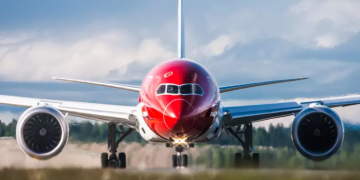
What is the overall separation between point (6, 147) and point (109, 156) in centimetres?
384

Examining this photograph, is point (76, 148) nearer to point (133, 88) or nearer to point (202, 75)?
point (133, 88)

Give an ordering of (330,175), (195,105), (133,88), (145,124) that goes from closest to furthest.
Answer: (330,175) < (195,105) < (145,124) < (133,88)

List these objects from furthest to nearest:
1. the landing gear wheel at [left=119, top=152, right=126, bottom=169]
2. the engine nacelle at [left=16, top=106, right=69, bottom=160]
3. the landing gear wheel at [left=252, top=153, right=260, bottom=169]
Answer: the landing gear wheel at [left=119, top=152, right=126, bottom=169], the landing gear wheel at [left=252, top=153, right=260, bottom=169], the engine nacelle at [left=16, top=106, right=69, bottom=160]

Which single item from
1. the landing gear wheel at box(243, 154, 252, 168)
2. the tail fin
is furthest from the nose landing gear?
the tail fin

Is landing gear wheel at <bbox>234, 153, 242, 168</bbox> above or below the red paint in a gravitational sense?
below

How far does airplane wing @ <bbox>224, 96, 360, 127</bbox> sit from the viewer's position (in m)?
26.8

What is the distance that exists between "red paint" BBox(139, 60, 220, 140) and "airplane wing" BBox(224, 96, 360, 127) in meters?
2.44

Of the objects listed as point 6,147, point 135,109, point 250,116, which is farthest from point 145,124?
point 6,147

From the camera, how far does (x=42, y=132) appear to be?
2483 cm

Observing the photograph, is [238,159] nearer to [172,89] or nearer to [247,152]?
[247,152]

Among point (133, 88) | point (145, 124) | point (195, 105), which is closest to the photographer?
point (195, 105)

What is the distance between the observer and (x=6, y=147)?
28.7m

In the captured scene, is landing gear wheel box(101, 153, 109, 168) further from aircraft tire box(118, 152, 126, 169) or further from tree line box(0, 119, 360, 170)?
tree line box(0, 119, 360, 170)

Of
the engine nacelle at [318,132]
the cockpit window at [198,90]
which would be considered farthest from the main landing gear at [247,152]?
the cockpit window at [198,90]
